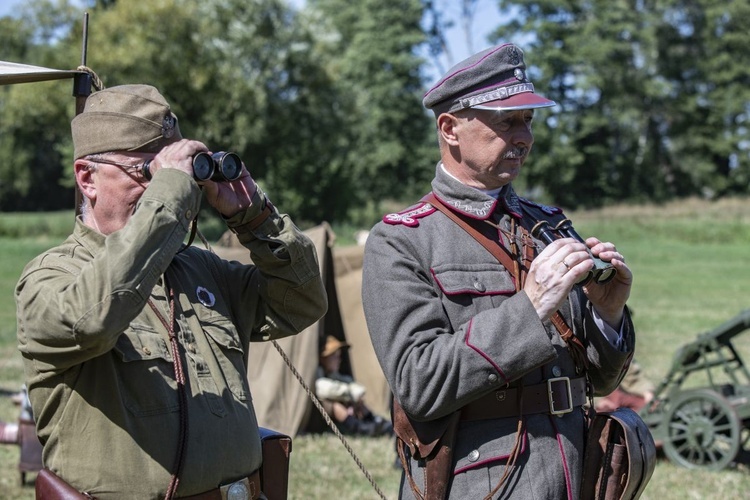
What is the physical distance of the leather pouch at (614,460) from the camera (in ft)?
8.81

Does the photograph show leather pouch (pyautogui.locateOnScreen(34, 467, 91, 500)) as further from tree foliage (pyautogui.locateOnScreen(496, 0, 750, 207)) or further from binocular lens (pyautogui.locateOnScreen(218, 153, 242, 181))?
tree foliage (pyautogui.locateOnScreen(496, 0, 750, 207))

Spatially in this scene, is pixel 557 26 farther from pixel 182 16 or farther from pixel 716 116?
pixel 182 16

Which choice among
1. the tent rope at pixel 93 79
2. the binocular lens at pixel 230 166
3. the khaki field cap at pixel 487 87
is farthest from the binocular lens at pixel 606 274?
the tent rope at pixel 93 79

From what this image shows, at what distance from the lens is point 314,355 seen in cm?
798

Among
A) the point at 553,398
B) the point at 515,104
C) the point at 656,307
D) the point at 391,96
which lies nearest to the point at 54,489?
the point at 553,398

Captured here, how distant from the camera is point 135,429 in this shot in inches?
95.1

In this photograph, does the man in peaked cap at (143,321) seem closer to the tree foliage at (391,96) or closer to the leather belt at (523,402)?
the leather belt at (523,402)

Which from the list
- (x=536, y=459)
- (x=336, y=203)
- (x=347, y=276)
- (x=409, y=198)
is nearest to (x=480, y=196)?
(x=536, y=459)

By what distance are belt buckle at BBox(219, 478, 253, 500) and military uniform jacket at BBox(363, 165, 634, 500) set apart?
46 centimetres

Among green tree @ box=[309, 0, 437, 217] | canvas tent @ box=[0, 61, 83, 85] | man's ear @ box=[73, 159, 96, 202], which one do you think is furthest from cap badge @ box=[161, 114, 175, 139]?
green tree @ box=[309, 0, 437, 217]

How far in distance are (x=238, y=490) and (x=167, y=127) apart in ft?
3.27

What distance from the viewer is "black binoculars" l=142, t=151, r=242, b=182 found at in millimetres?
2498

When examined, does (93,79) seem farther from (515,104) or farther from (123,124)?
(515,104)

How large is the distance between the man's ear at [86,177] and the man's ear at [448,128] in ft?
3.29
